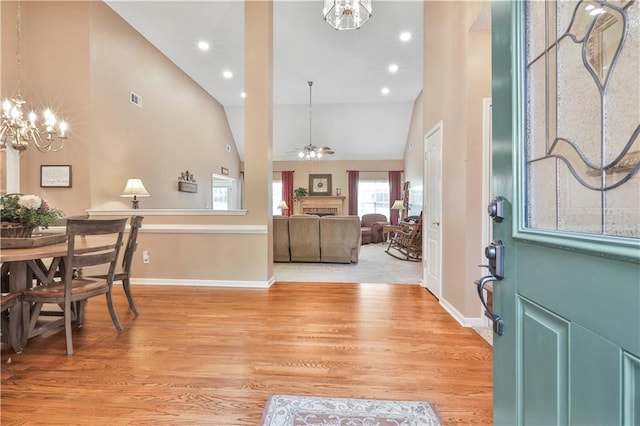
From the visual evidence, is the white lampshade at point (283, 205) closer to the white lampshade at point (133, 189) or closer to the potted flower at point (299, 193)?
the potted flower at point (299, 193)

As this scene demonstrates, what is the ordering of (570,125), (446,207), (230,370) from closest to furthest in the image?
(570,125), (230,370), (446,207)

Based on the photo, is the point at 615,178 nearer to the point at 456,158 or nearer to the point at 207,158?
the point at 456,158

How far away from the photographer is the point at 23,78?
13.0ft

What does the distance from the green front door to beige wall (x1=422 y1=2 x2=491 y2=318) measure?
2.02 m

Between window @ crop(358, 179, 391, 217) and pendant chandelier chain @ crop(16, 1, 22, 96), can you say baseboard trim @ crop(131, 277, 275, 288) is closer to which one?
pendant chandelier chain @ crop(16, 1, 22, 96)

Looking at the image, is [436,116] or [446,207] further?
[436,116]

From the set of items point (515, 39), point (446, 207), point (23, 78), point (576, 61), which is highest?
point (23, 78)

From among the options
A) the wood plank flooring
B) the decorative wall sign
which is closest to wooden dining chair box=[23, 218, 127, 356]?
the wood plank flooring

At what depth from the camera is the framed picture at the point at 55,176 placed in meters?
3.98

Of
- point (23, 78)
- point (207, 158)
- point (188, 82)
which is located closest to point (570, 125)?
point (23, 78)

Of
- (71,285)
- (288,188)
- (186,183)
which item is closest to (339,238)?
(186,183)

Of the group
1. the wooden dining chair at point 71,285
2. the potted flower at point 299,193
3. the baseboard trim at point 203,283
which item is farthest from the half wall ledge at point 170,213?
the potted flower at point 299,193

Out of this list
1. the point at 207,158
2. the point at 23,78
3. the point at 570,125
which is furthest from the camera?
the point at 207,158

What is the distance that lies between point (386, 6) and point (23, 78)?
4.97 m
